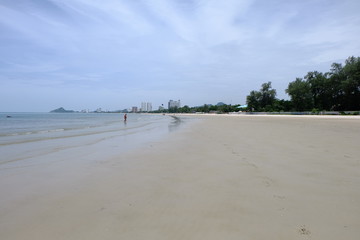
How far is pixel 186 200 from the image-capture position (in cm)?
371

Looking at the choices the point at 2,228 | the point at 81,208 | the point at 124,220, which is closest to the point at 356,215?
the point at 124,220

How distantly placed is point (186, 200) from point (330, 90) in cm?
6457

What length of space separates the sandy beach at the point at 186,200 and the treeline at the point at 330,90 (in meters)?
53.1

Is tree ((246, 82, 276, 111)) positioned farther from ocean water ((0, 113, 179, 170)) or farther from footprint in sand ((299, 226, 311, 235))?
footprint in sand ((299, 226, 311, 235))

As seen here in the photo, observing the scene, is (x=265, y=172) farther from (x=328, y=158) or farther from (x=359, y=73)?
(x=359, y=73)

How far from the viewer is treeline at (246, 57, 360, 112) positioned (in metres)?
48.7

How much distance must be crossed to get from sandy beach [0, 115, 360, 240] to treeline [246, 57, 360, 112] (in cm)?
5305

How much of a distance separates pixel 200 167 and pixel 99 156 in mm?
4144

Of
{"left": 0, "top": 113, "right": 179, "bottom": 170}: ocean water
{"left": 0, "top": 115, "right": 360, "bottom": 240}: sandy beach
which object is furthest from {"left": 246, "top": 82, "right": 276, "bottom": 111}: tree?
{"left": 0, "top": 115, "right": 360, "bottom": 240}: sandy beach

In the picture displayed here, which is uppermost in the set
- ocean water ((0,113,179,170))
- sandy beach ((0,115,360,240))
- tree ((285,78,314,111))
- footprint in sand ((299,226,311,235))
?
tree ((285,78,314,111))

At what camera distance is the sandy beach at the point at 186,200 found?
8.99 ft

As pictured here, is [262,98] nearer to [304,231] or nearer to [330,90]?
[330,90]

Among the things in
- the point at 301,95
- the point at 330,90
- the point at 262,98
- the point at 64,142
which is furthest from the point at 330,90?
the point at 64,142

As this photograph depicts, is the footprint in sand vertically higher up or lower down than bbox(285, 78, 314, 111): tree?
lower down
